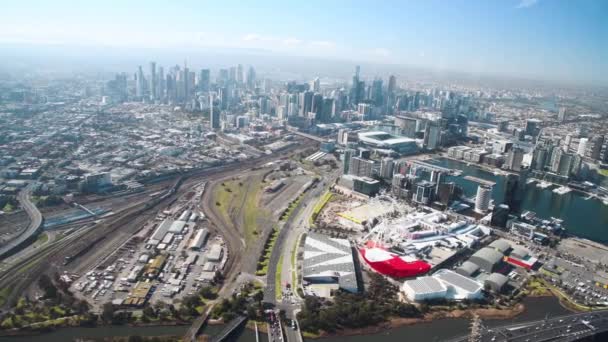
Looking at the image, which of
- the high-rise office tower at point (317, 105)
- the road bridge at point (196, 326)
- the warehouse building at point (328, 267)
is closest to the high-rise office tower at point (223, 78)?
the high-rise office tower at point (317, 105)

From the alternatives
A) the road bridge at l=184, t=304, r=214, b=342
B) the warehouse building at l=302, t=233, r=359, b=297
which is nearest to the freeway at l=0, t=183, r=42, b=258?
the road bridge at l=184, t=304, r=214, b=342

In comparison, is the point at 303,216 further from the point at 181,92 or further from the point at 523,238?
the point at 181,92

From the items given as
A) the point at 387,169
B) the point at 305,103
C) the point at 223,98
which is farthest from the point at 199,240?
the point at 223,98

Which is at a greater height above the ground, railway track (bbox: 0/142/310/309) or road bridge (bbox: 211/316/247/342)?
road bridge (bbox: 211/316/247/342)

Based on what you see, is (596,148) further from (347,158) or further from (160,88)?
(160,88)

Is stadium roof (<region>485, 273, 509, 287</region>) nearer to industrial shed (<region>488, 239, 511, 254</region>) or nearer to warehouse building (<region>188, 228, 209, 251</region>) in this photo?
industrial shed (<region>488, 239, 511, 254</region>)

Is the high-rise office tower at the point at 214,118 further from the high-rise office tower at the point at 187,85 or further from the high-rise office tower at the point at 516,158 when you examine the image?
the high-rise office tower at the point at 516,158
